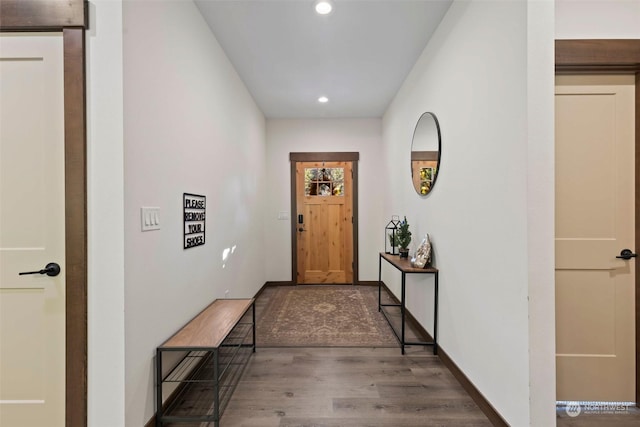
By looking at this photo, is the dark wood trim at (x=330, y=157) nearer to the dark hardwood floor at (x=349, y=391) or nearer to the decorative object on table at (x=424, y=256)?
the decorative object on table at (x=424, y=256)

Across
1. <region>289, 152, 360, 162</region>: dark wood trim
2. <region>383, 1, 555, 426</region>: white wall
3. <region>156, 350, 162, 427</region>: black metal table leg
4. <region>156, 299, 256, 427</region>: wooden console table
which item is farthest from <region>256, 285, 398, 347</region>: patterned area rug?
<region>289, 152, 360, 162</region>: dark wood trim

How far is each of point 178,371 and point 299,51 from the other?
2790mm

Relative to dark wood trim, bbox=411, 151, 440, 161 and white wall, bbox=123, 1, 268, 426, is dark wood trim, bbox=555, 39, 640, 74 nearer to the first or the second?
dark wood trim, bbox=411, 151, 440, 161

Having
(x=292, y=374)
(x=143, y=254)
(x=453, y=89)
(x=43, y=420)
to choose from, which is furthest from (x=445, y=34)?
(x=43, y=420)

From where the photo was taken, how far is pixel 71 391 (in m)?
1.40

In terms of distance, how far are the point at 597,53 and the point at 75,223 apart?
2839 mm

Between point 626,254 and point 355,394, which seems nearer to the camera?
point 626,254

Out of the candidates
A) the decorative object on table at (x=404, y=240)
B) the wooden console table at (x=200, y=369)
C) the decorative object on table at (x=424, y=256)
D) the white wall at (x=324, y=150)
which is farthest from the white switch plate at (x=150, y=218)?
the white wall at (x=324, y=150)

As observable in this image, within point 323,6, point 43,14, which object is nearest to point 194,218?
point 43,14

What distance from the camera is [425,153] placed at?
271 cm

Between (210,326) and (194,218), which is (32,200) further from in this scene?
(210,326)

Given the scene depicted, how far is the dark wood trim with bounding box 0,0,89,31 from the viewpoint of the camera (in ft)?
4.50

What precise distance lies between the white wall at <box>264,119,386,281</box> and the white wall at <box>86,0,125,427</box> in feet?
11.4

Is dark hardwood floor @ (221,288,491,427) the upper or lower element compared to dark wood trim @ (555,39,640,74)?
lower
